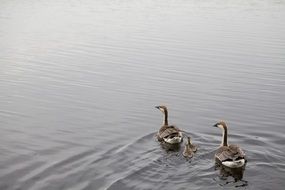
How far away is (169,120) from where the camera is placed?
22.4 m

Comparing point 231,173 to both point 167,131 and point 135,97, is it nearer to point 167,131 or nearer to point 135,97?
point 167,131

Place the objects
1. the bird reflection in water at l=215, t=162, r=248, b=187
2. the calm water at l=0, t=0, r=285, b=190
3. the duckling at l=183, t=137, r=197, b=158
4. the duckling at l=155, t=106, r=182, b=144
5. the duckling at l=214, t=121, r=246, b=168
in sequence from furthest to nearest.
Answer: the duckling at l=155, t=106, r=182, b=144 < the duckling at l=183, t=137, r=197, b=158 < the calm water at l=0, t=0, r=285, b=190 < the duckling at l=214, t=121, r=246, b=168 < the bird reflection in water at l=215, t=162, r=248, b=187

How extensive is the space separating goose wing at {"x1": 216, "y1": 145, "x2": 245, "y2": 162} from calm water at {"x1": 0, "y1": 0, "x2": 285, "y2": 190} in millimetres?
563

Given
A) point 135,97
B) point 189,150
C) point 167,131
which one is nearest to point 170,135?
point 167,131

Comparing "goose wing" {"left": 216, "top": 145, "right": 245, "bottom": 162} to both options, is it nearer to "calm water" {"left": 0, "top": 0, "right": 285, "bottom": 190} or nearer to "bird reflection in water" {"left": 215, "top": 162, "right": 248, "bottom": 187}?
"bird reflection in water" {"left": 215, "top": 162, "right": 248, "bottom": 187}

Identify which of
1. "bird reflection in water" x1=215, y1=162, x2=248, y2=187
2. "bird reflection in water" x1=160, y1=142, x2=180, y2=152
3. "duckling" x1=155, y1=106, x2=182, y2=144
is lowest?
"bird reflection in water" x1=215, y1=162, x2=248, y2=187

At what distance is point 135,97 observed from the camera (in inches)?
1017

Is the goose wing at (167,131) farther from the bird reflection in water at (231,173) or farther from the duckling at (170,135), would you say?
the bird reflection in water at (231,173)

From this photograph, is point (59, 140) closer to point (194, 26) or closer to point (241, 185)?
point (241, 185)

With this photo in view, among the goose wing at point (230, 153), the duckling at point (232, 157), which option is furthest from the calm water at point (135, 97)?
the goose wing at point (230, 153)

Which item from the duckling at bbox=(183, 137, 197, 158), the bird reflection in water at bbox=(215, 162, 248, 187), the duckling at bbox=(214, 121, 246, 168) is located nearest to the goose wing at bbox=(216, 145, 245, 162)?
the duckling at bbox=(214, 121, 246, 168)

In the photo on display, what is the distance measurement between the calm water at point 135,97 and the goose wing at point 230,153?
563mm

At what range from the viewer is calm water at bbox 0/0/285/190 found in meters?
16.6

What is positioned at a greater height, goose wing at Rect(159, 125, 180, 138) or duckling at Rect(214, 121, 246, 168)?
goose wing at Rect(159, 125, 180, 138)
